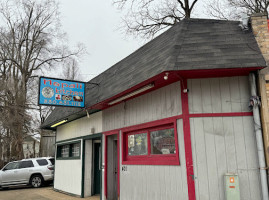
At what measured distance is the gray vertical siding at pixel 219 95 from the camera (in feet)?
18.3

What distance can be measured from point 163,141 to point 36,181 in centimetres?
1091

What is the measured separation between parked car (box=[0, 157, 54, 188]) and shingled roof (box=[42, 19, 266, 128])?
8769 millimetres

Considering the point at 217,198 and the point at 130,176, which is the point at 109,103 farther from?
the point at 217,198

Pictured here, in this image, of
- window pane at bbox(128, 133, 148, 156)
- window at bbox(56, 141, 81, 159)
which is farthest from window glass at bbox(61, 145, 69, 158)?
window pane at bbox(128, 133, 148, 156)

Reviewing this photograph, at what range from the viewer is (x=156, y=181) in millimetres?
6383

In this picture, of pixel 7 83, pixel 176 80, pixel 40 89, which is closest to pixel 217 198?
pixel 176 80

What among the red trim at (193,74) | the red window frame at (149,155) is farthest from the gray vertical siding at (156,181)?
the red trim at (193,74)

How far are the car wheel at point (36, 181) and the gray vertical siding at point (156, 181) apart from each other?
8.77 meters

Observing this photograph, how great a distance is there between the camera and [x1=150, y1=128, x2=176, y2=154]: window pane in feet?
20.4

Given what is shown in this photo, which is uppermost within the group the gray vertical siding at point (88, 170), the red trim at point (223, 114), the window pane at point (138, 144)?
the red trim at point (223, 114)

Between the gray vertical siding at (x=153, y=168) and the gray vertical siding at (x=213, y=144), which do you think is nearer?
the gray vertical siding at (x=213, y=144)

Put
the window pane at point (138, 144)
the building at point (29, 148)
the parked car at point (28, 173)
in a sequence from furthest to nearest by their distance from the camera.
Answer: the building at point (29, 148) < the parked car at point (28, 173) < the window pane at point (138, 144)

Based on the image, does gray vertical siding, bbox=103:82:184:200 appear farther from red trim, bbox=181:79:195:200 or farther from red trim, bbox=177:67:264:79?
red trim, bbox=177:67:264:79

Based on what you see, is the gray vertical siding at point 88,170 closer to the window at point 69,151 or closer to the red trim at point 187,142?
the window at point 69,151
